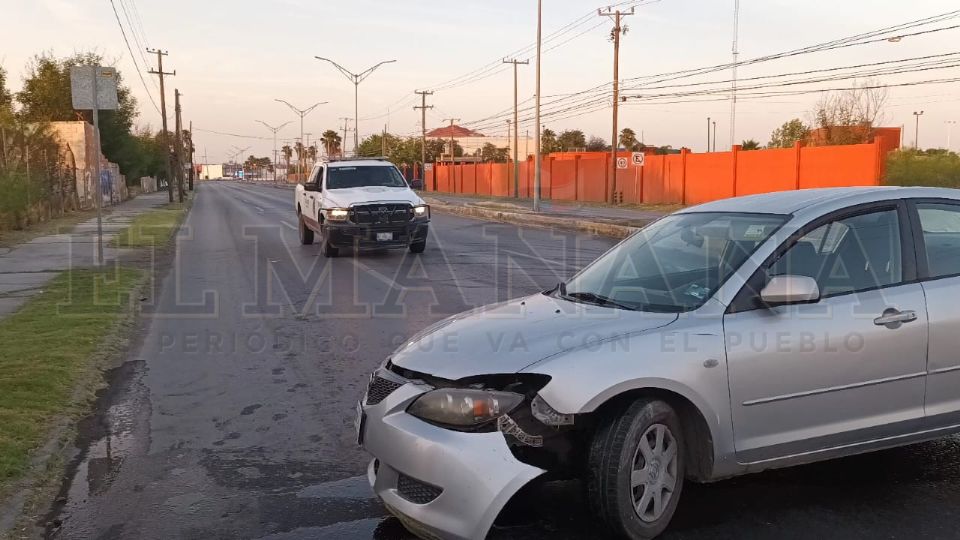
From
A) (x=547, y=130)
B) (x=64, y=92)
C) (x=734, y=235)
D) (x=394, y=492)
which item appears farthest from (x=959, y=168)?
(x=547, y=130)

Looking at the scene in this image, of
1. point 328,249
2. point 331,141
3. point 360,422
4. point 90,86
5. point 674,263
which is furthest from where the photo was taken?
point 331,141

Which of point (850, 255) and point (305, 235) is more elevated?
point (850, 255)

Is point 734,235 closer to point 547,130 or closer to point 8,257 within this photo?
point 8,257

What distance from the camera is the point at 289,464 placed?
491 cm

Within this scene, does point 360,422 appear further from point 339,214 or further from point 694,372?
point 339,214

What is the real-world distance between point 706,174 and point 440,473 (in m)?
37.7

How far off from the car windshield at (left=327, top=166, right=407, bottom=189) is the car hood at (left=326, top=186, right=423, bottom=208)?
0.38 meters

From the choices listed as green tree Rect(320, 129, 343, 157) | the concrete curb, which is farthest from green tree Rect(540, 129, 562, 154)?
the concrete curb

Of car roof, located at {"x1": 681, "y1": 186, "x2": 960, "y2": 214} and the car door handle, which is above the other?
car roof, located at {"x1": 681, "y1": 186, "x2": 960, "y2": 214}

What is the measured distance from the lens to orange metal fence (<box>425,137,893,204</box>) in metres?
30.7

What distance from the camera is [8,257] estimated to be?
1548 centimetres

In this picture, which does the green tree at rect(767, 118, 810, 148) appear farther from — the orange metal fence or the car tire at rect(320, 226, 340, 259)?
the car tire at rect(320, 226, 340, 259)

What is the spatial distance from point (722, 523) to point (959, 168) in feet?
105

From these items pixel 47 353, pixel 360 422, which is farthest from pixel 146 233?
pixel 360 422
